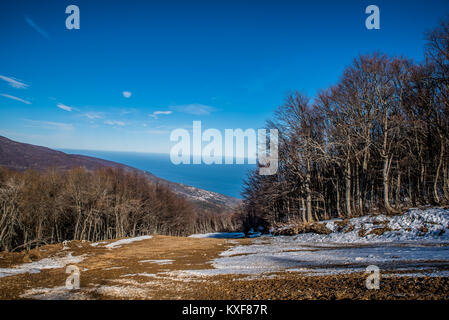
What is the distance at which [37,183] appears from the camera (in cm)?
3353

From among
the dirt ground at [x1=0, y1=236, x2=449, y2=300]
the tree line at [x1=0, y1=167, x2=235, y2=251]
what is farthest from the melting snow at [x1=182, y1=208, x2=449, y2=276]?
the tree line at [x1=0, y1=167, x2=235, y2=251]

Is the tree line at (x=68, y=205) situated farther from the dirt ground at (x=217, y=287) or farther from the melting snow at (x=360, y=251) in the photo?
the melting snow at (x=360, y=251)

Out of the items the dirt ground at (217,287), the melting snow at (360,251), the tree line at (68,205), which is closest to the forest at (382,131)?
the melting snow at (360,251)

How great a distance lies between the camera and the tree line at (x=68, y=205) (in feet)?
96.7

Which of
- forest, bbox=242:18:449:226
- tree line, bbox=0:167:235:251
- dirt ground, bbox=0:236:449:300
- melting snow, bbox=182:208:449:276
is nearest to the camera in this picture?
dirt ground, bbox=0:236:449:300

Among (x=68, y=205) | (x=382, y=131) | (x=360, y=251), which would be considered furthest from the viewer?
(x=68, y=205)

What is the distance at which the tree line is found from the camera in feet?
96.7

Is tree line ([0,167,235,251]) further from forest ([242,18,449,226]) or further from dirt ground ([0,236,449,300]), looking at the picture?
forest ([242,18,449,226])

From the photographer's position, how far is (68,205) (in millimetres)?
34156

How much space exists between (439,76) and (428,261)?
18218 millimetres

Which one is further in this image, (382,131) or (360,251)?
(382,131)

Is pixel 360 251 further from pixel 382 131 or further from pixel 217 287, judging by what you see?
pixel 382 131

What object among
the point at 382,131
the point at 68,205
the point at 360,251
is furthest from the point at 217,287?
the point at 68,205

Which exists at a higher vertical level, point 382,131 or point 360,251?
point 382,131
